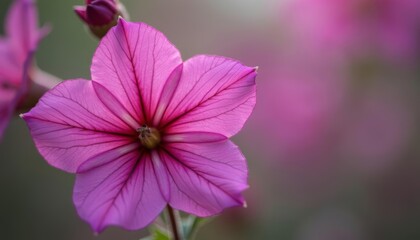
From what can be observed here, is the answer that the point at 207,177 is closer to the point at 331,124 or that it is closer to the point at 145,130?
the point at 145,130

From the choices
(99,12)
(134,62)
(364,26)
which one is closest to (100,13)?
(99,12)

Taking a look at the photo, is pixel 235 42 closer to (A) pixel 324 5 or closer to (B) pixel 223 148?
(A) pixel 324 5

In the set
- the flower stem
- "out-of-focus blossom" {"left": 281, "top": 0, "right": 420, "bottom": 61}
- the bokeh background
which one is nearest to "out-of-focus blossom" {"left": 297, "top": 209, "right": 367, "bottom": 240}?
the bokeh background

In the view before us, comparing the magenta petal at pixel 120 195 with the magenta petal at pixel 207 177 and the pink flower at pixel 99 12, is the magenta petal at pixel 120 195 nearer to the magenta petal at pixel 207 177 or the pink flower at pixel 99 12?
the magenta petal at pixel 207 177

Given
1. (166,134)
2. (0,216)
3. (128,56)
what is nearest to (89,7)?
(128,56)

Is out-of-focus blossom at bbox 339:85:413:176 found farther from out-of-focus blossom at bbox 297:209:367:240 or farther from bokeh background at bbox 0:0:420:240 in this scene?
out-of-focus blossom at bbox 297:209:367:240

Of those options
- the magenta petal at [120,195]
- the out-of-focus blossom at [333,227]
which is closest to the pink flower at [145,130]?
the magenta petal at [120,195]
